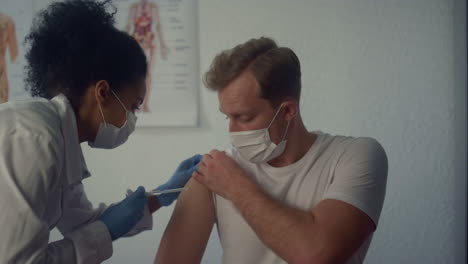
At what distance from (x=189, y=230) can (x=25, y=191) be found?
54cm

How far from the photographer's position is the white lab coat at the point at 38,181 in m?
0.86

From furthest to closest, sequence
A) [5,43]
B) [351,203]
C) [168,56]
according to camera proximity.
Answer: [5,43] < [168,56] < [351,203]

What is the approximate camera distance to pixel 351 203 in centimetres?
105

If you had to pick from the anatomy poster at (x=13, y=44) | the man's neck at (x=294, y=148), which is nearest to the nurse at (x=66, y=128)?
the man's neck at (x=294, y=148)

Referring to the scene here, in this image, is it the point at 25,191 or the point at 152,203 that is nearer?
the point at 25,191

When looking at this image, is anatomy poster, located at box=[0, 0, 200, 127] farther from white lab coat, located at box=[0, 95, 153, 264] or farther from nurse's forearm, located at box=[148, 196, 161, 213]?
white lab coat, located at box=[0, 95, 153, 264]

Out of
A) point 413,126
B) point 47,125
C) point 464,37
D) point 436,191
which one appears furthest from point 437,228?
point 47,125

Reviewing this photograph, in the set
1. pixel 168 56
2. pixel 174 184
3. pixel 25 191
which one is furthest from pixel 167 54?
pixel 25 191

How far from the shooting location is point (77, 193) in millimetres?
1364

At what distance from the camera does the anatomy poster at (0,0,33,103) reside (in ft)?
7.09

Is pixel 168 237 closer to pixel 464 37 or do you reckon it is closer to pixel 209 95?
pixel 209 95

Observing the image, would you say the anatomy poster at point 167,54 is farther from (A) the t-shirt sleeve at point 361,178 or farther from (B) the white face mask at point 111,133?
(A) the t-shirt sleeve at point 361,178

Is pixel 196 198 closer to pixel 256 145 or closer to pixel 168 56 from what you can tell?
pixel 256 145

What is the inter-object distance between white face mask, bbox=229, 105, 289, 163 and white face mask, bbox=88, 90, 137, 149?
0.34 m
